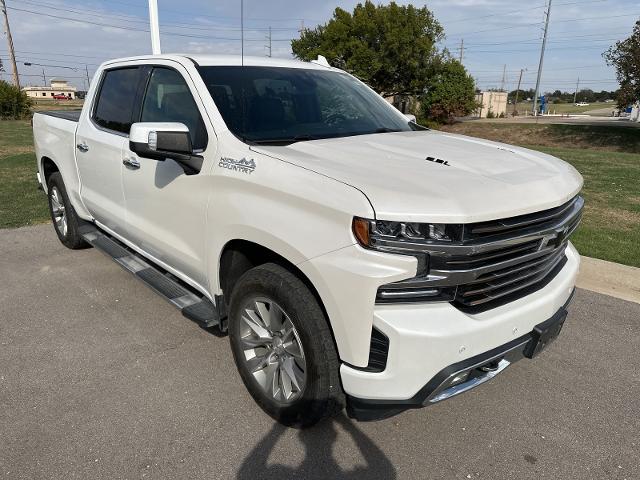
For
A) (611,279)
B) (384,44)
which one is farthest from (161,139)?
(384,44)

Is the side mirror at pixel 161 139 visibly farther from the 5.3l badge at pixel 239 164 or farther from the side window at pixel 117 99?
the side window at pixel 117 99

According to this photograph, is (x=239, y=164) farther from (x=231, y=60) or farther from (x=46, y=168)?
(x=46, y=168)

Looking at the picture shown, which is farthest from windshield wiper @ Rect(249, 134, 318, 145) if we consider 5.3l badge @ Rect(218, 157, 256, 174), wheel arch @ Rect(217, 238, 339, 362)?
wheel arch @ Rect(217, 238, 339, 362)

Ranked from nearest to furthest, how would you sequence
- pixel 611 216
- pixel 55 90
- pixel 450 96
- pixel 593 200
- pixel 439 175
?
1. pixel 439 175
2. pixel 611 216
3. pixel 593 200
4. pixel 450 96
5. pixel 55 90

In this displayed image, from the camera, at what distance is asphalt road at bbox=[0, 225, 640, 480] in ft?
8.28

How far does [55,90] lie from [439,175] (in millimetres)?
116312

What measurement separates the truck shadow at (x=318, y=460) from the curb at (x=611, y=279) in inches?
122

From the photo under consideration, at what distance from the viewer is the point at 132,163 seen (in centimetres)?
364

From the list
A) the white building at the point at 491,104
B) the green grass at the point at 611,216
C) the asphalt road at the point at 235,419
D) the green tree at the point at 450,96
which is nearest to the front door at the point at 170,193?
the asphalt road at the point at 235,419

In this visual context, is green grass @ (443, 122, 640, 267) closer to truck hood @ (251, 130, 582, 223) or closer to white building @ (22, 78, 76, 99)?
truck hood @ (251, 130, 582, 223)

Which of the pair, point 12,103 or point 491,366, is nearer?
point 491,366

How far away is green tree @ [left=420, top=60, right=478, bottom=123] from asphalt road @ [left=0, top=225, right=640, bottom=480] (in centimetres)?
3379

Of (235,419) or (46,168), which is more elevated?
(46,168)

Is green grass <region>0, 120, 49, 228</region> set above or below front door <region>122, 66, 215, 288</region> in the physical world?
below
